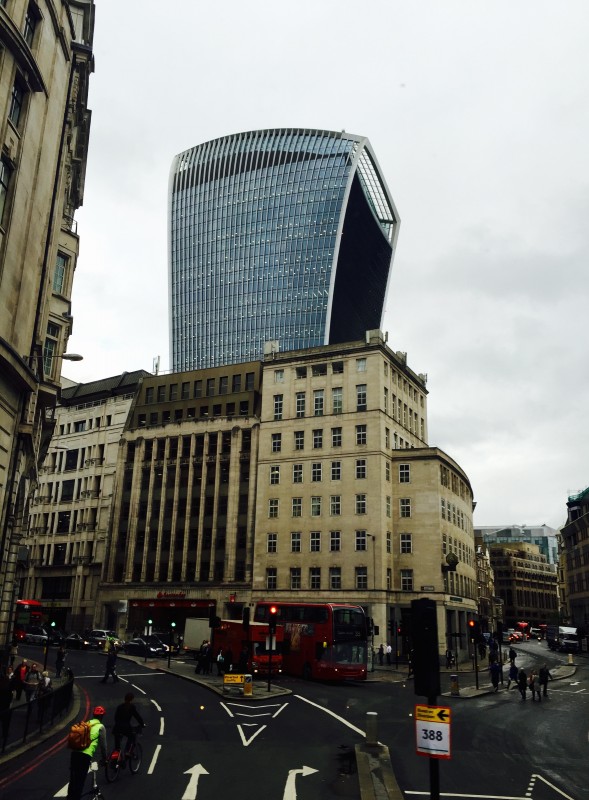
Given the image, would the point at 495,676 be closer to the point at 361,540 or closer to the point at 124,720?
the point at 124,720

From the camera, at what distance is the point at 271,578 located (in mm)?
74938

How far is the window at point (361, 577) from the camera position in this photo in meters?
69.4

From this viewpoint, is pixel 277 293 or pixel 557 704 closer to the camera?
pixel 557 704

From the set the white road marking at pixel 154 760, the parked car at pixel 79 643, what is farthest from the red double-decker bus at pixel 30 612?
the white road marking at pixel 154 760

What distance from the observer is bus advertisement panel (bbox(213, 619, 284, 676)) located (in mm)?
44188

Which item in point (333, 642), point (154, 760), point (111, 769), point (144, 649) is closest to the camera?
point (111, 769)

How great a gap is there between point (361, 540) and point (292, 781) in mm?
54978

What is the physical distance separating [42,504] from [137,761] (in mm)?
85062

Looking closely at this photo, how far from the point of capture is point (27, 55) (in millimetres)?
27266

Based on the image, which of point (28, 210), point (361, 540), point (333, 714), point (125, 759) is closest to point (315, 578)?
point (361, 540)

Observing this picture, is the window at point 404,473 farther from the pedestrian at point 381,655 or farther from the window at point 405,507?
the pedestrian at point 381,655

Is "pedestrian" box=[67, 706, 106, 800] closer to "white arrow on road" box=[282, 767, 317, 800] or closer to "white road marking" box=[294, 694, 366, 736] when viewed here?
"white arrow on road" box=[282, 767, 317, 800]

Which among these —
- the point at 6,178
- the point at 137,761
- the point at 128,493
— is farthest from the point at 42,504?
the point at 137,761

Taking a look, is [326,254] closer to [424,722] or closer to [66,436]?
[66,436]
